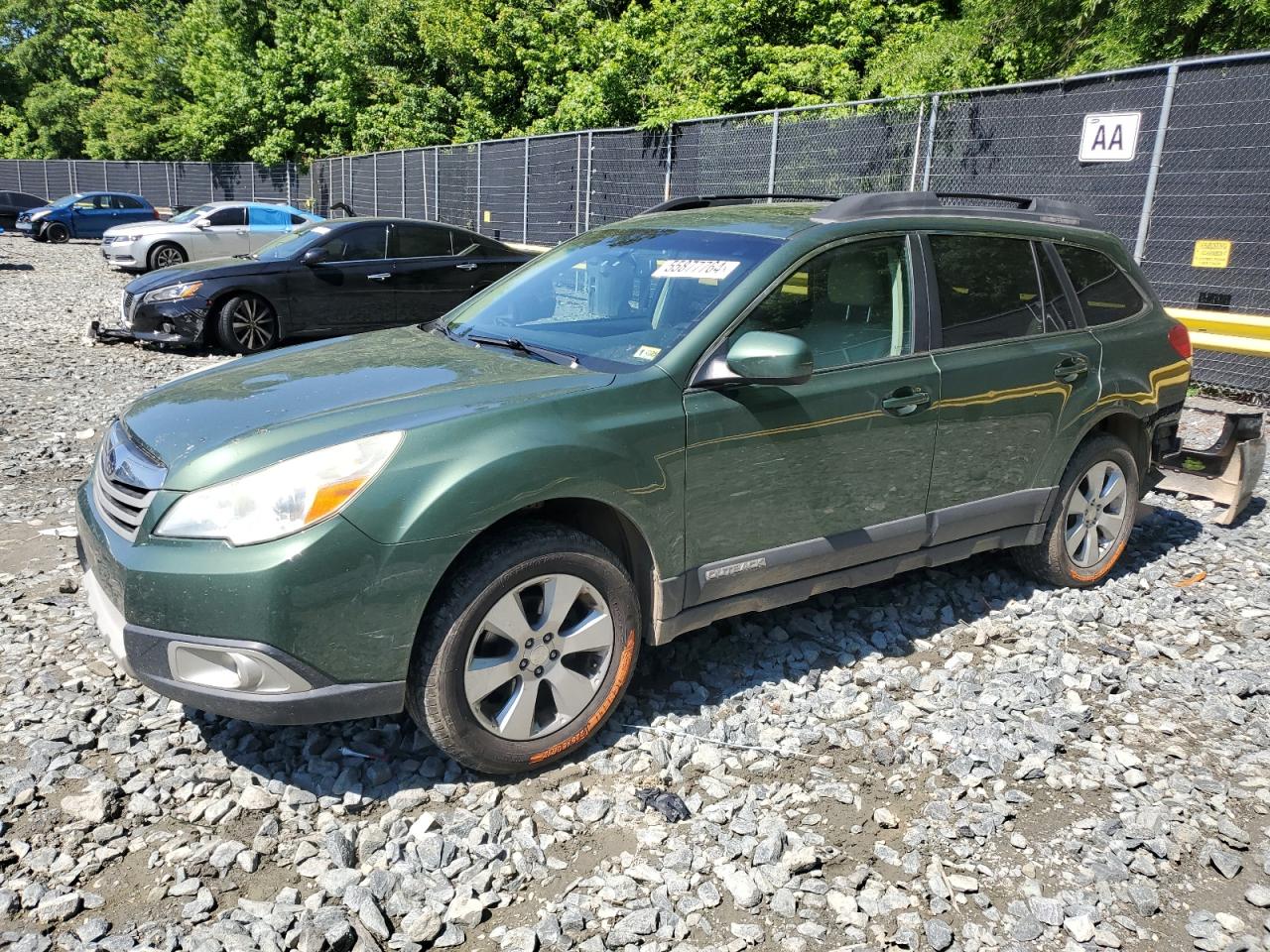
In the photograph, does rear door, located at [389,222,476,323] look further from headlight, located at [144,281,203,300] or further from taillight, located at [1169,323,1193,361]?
taillight, located at [1169,323,1193,361]

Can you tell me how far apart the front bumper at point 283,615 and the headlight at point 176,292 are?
825cm

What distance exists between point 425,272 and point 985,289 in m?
8.31

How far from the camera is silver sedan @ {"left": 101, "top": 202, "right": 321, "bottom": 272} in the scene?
746 inches

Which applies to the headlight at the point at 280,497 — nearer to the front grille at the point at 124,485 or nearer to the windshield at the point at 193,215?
the front grille at the point at 124,485

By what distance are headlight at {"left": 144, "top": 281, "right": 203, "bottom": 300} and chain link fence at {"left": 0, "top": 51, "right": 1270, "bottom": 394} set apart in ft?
21.1

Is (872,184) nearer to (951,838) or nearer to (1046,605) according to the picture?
(1046,605)

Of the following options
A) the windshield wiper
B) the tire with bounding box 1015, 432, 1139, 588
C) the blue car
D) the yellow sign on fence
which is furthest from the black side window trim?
the blue car

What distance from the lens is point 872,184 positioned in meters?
11.4

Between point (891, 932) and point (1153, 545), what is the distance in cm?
383

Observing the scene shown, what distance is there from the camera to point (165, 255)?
19.2 meters

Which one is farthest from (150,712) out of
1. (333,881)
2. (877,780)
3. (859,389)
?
(859,389)

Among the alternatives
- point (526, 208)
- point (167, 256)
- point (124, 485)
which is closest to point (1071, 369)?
point (124, 485)

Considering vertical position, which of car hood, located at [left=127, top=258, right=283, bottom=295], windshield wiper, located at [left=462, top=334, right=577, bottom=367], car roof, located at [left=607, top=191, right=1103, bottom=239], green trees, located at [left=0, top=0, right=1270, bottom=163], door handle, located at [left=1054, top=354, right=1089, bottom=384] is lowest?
car hood, located at [left=127, top=258, right=283, bottom=295]

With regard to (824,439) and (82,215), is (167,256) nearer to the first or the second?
(82,215)
